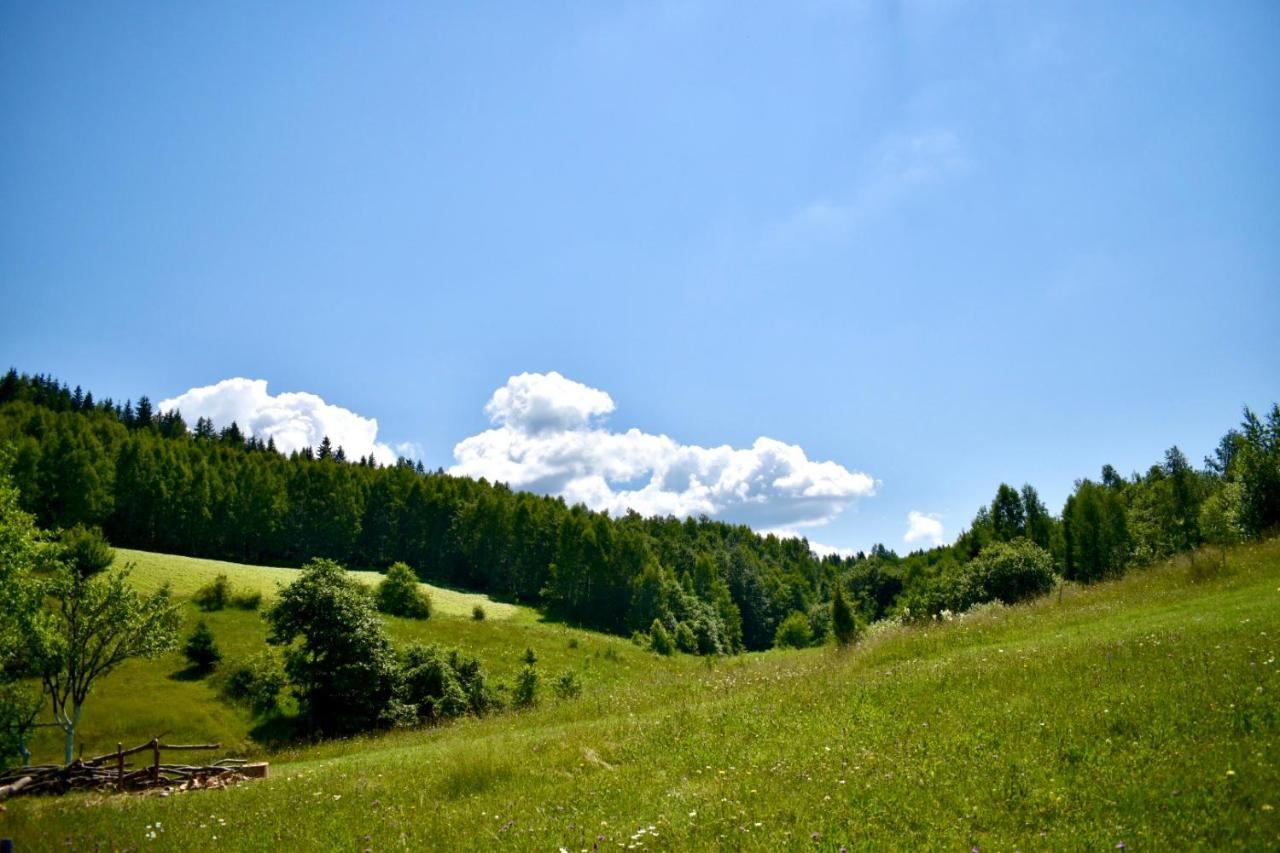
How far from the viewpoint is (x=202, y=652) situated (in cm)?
4728

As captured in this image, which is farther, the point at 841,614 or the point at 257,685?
the point at 841,614

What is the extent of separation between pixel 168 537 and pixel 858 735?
118 meters

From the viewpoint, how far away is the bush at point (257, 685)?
42.7 metres

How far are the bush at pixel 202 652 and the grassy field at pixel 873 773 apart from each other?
3596cm

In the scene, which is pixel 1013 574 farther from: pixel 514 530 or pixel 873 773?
pixel 514 530

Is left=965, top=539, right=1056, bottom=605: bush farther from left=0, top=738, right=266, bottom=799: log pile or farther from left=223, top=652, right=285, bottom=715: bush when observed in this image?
left=223, top=652, right=285, bottom=715: bush

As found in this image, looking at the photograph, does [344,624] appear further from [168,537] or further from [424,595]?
[168,537]

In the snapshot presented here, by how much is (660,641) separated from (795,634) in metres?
38.4

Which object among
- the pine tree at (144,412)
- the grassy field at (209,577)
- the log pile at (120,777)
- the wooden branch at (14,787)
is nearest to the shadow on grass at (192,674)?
the grassy field at (209,577)

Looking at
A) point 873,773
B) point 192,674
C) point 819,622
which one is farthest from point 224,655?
point 819,622

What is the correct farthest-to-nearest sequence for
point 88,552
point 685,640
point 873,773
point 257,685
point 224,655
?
point 685,640 → point 88,552 → point 224,655 → point 257,685 → point 873,773

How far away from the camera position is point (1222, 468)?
109 m

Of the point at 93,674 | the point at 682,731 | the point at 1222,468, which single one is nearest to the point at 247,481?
the point at 93,674

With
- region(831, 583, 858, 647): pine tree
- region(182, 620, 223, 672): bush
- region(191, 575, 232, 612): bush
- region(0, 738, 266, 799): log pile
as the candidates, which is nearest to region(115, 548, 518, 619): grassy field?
region(191, 575, 232, 612): bush
